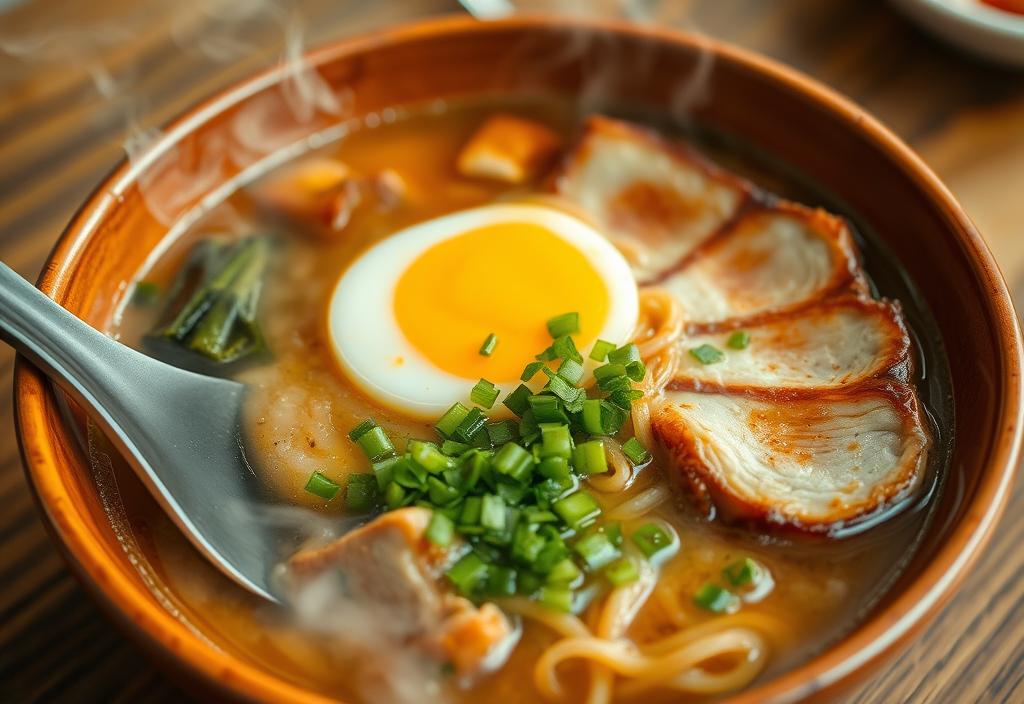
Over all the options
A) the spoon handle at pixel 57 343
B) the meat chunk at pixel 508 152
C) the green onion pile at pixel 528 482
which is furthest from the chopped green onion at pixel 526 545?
the meat chunk at pixel 508 152

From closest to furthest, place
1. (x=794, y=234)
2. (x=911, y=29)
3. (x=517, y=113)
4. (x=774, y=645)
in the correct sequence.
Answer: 1. (x=774, y=645)
2. (x=794, y=234)
3. (x=517, y=113)
4. (x=911, y=29)

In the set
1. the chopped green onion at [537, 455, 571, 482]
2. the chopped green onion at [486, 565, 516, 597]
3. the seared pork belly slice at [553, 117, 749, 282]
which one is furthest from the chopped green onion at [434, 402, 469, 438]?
the seared pork belly slice at [553, 117, 749, 282]

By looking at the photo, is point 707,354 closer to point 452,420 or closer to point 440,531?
point 452,420

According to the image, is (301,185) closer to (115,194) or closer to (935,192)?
(115,194)

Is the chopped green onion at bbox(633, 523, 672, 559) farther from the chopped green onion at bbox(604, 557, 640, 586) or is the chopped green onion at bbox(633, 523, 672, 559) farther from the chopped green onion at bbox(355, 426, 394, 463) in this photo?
the chopped green onion at bbox(355, 426, 394, 463)

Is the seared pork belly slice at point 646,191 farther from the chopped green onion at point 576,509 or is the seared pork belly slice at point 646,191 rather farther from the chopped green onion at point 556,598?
the chopped green onion at point 556,598

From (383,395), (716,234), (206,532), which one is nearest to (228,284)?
(383,395)
